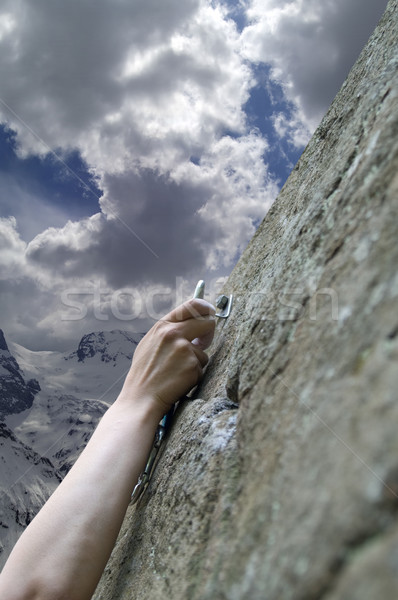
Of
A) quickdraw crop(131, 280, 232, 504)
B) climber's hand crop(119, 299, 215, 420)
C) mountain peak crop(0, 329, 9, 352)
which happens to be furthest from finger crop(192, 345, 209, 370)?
mountain peak crop(0, 329, 9, 352)

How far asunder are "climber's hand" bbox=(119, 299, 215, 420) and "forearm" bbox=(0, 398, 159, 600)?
28 centimetres

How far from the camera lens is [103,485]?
1.59 metres

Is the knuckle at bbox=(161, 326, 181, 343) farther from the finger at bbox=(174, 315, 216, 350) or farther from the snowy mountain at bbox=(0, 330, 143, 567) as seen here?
the snowy mountain at bbox=(0, 330, 143, 567)

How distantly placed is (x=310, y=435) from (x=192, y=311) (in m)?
1.44

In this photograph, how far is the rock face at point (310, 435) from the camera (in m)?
0.58

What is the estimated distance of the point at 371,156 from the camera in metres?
1.07

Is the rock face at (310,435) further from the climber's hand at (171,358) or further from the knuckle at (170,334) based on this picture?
the knuckle at (170,334)

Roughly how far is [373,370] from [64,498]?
1.35 m

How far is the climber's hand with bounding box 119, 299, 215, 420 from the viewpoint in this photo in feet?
6.48

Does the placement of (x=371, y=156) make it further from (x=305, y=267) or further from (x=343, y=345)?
(x=343, y=345)

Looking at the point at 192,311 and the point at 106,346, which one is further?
the point at 106,346

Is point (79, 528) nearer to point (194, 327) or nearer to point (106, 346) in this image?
point (194, 327)

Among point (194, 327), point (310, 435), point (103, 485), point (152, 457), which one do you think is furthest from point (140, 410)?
point (310, 435)

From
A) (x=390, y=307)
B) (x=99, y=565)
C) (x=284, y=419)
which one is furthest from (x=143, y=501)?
(x=390, y=307)
